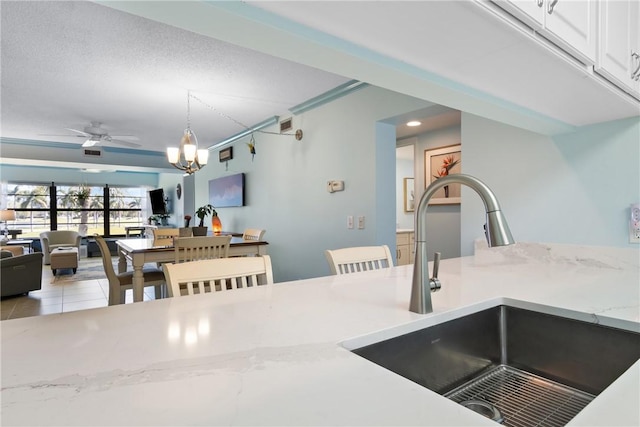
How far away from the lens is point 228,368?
637 mm

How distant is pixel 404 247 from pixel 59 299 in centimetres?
463

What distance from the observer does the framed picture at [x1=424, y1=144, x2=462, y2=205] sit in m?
3.76

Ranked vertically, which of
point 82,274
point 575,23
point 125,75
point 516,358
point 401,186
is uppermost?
point 125,75

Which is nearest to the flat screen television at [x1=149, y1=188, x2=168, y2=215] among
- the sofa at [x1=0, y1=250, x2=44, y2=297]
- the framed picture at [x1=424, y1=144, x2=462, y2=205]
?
the sofa at [x1=0, y1=250, x2=44, y2=297]

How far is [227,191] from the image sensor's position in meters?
5.46

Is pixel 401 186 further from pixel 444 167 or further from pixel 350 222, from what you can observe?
pixel 350 222

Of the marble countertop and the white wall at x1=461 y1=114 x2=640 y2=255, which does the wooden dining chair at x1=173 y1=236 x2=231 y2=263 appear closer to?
the marble countertop

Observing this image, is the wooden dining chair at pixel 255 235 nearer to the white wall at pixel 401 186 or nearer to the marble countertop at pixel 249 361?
the white wall at pixel 401 186

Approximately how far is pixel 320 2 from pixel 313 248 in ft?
9.57

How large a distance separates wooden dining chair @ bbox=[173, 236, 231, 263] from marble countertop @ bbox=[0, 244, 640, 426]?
164 centimetres

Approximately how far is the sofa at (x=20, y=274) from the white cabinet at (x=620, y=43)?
20.5 ft

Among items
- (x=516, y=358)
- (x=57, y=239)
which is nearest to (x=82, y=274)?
(x=57, y=239)

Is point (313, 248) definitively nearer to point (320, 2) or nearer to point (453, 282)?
point (453, 282)

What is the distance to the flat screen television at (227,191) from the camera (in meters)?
5.04
